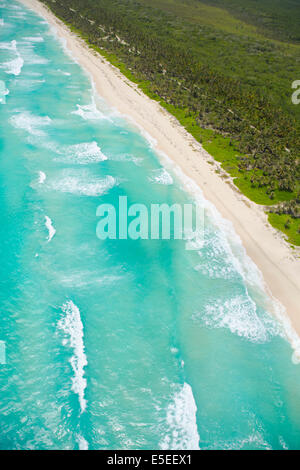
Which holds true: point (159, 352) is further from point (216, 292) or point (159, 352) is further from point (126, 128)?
point (126, 128)

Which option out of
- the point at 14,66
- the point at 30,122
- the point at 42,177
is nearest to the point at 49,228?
the point at 42,177

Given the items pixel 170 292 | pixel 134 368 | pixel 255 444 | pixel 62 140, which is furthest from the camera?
pixel 62 140

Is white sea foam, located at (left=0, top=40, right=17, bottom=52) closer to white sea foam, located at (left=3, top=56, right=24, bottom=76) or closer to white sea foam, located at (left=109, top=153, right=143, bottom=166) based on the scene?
white sea foam, located at (left=3, top=56, right=24, bottom=76)

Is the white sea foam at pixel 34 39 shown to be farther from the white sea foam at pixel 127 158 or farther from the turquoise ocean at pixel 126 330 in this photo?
the white sea foam at pixel 127 158

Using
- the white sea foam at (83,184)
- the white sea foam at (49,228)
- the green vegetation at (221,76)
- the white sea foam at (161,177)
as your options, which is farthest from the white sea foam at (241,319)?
the white sea foam at (83,184)

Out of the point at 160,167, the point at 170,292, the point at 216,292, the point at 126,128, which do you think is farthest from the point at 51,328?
the point at 126,128

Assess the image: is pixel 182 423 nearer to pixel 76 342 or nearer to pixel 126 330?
pixel 126 330
